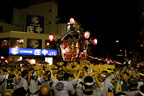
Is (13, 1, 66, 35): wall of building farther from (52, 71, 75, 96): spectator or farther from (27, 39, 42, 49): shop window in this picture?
(52, 71, 75, 96): spectator

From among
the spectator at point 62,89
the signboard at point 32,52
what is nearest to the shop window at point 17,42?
the signboard at point 32,52

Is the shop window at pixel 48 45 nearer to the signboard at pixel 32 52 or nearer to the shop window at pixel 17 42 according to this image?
the signboard at pixel 32 52

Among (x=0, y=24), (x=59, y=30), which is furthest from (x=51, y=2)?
(x=0, y=24)

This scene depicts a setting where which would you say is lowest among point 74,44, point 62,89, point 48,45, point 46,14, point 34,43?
point 62,89

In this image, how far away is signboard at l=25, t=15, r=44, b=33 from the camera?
87.6 ft

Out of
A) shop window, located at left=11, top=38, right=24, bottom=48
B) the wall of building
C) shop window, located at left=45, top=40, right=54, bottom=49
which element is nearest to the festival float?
shop window, located at left=45, top=40, right=54, bottom=49

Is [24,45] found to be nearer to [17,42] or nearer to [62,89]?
[17,42]

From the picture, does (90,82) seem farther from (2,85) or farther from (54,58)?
(54,58)

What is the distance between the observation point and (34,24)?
27.4 m

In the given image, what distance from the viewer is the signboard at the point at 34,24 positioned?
26.7m

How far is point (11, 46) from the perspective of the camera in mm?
24906

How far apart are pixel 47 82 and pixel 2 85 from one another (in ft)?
6.23

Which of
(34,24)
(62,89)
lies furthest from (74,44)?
(62,89)

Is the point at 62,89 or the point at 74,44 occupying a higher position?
the point at 74,44
